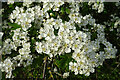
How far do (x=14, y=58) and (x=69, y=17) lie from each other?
111 centimetres

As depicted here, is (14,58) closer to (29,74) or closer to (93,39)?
(93,39)

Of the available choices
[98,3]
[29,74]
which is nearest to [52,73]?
[29,74]

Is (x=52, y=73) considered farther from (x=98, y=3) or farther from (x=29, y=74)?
(x=98, y=3)

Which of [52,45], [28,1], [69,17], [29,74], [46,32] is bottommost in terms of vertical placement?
[29,74]

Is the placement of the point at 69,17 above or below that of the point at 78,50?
above

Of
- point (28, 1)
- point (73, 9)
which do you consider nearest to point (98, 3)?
point (73, 9)

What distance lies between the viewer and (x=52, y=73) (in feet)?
14.6

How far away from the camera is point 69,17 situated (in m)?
Result: 2.81

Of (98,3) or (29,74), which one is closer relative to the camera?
(98,3)

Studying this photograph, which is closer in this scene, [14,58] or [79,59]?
[79,59]

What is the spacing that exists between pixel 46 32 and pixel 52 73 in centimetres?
209

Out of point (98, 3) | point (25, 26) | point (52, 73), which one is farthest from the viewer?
point (52, 73)

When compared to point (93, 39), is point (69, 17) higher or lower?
higher

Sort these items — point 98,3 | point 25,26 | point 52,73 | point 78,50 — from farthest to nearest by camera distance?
point 52,73, point 98,3, point 25,26, point 78,50
